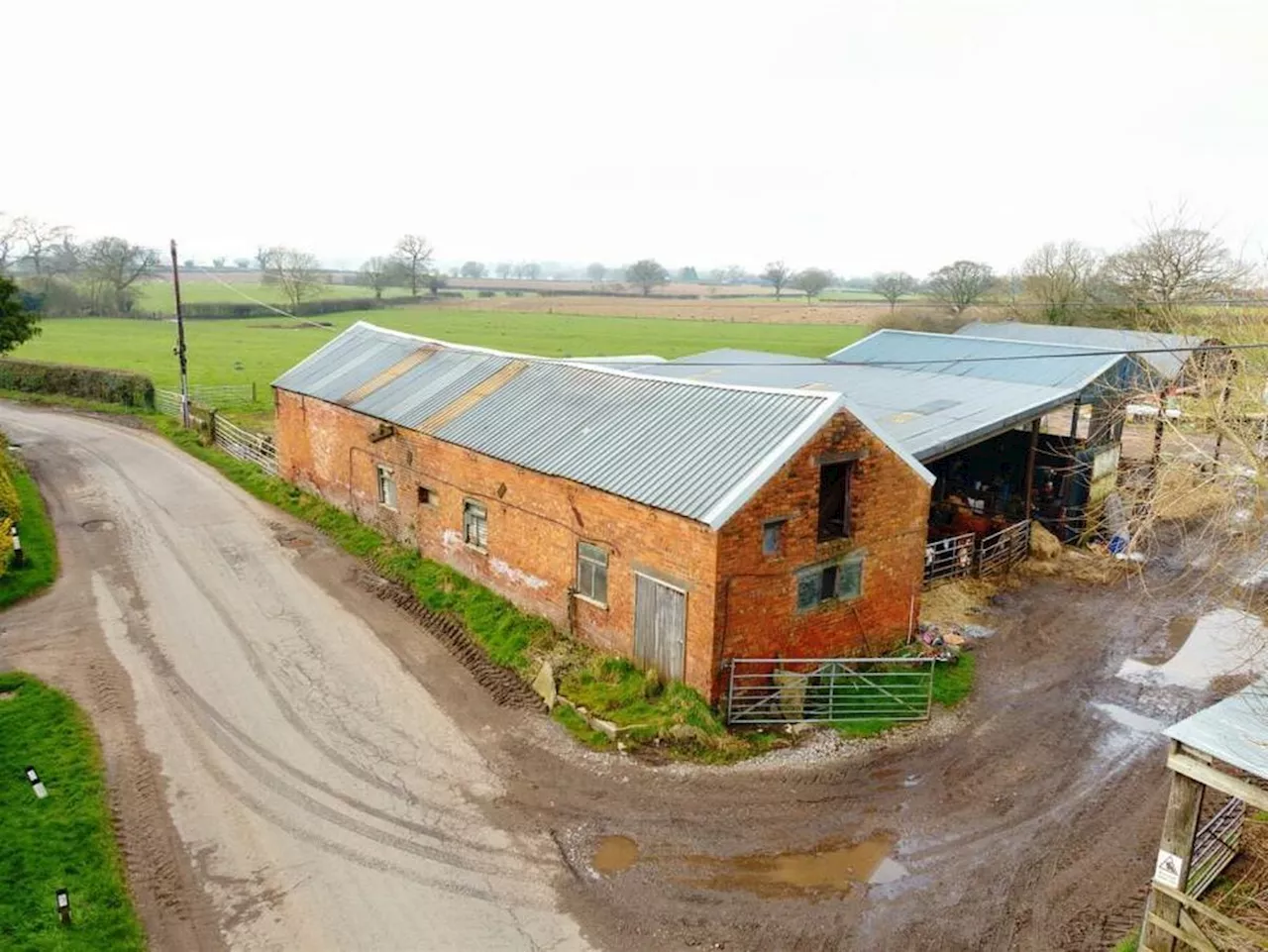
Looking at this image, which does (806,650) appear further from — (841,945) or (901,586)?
(841,945)

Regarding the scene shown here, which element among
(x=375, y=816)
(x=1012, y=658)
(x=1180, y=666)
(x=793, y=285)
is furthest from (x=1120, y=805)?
(x=793, y=285)

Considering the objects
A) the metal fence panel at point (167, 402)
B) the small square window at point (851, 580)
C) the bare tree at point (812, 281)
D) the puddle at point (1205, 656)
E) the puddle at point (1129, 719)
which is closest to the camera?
the puddle at point (1129, 719)

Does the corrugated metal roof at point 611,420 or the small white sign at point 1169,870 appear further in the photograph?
the corrugated metal roof at point 611,420

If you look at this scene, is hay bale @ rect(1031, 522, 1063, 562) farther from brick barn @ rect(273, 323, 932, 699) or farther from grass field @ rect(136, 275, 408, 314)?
grass field @ rect(136, 275, 408, 314)

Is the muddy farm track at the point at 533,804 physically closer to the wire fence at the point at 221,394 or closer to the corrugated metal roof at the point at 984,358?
the corrugated metal roof at the point at 984,358

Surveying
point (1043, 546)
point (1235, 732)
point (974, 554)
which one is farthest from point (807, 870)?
point (1043, 546)

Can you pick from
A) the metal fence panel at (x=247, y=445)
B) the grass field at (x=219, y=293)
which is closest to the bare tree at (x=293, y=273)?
the grass field at (x=219, y=293)
